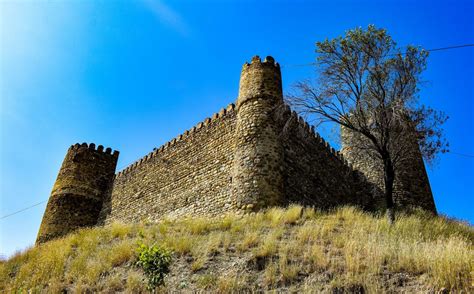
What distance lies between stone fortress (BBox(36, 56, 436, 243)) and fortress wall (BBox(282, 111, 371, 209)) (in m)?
0.05

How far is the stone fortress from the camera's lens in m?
13.5

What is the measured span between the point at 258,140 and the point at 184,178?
4.68m

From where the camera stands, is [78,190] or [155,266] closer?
[155,266]

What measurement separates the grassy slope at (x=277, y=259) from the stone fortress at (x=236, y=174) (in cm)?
189

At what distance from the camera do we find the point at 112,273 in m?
8.63

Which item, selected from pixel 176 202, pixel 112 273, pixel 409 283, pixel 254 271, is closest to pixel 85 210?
pixel 176 202

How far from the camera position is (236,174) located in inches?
525

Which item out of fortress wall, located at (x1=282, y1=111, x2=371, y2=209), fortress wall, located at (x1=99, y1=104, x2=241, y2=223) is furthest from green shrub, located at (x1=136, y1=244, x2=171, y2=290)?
fortress wall, located at (x1=282, y1=111, x2=371, y2=209)

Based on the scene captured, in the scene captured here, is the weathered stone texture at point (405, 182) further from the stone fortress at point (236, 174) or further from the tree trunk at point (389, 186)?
the tree trunk at point (389, 186)

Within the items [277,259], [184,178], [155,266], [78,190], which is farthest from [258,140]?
[78,190]

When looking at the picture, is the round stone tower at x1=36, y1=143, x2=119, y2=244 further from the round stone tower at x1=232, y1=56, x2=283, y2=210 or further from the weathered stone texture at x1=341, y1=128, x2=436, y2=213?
the weathered stone texture at x1=341, y1=128, x2=436, y2=213

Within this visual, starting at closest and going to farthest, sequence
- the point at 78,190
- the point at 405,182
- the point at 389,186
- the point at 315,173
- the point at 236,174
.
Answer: the point at 389,186 < the point at 236,174 < the point at 315,173 < the point at 405,182 < the point at 78,190

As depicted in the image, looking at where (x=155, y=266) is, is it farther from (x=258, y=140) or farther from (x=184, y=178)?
(x=184, y=178)

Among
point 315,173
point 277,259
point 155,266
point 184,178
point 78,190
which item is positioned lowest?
point 155,266
